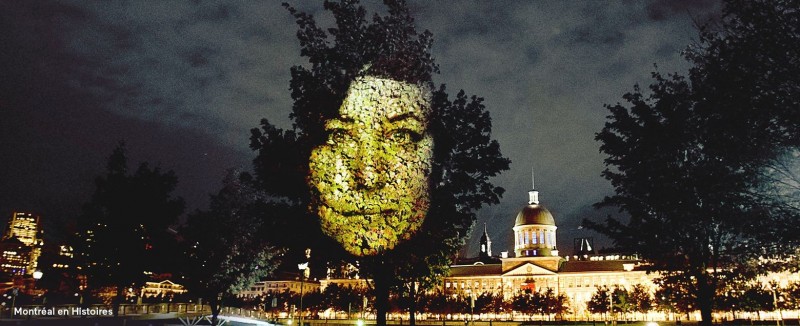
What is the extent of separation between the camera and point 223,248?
1593 inches

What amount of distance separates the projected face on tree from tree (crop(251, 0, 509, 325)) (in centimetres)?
54

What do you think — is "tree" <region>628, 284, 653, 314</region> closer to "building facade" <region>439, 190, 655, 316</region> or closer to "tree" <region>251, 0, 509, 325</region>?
"building facade" <region>439, 190, 655, 316</region>

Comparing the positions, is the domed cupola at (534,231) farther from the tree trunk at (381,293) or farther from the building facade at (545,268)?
the tree trunk at (381,293)

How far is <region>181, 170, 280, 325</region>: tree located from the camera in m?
38.3

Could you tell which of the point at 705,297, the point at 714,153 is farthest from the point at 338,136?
the point at 705,297

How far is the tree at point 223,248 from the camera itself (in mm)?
38281

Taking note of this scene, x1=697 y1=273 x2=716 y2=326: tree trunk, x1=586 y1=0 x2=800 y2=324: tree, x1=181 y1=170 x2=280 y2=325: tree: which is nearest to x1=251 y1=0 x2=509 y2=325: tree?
x1=586 y1=0 x2=800 y2=324: tree

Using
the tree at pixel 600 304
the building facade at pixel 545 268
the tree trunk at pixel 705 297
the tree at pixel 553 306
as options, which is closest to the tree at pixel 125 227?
the tree trunk at pixel 705 297

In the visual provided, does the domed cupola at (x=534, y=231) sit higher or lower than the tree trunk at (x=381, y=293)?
higher

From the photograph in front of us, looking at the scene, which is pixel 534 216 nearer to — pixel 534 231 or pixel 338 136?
pixel 534 231

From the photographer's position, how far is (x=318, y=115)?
10141 millimetres

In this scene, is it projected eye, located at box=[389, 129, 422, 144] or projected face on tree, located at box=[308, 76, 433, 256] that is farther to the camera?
projected eye, located at box=[389, 129, 422, 144]

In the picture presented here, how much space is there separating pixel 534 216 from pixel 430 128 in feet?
383

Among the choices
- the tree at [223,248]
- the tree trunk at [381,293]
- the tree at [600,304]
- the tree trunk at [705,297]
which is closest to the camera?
the tree trunk at [381,293]
